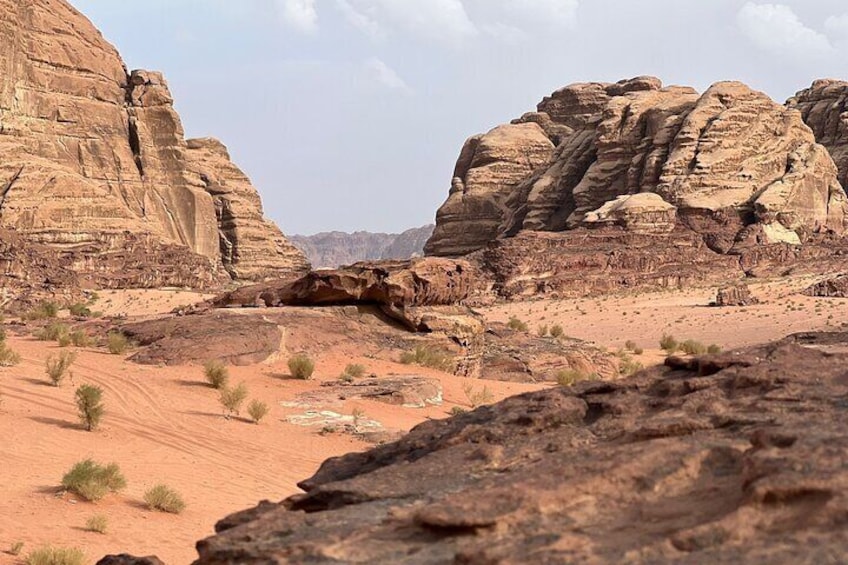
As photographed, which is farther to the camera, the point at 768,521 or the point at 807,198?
the point at 807,198

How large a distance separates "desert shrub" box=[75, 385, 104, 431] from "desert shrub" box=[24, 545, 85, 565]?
453 cm

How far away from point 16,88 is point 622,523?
56980mm

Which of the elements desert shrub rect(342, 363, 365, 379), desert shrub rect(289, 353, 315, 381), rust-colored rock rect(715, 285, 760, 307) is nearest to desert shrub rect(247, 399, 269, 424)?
desert shrub rect(289, 353, 315, 381)

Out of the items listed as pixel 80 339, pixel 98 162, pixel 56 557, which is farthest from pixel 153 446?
pixel 98 162

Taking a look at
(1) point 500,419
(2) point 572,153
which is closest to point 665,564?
(1) point 500,419

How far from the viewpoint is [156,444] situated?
11.1 metres

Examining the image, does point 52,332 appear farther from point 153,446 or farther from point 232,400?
point 153,446

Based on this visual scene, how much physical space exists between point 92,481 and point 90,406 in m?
2.81

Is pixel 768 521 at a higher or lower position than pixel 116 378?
higher

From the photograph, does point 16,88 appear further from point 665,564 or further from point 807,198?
point 665,564

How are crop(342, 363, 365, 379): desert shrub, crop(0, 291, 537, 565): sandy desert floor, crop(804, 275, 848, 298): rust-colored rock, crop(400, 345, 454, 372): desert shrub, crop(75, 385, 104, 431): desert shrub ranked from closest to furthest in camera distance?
1. crop(0, 291, 537, 565): sandy desert floor
2. crop(75, 385, 104, 431): desert shrub
3. crop(342, 363, 365, 379): desert shrub
4. crop(400, 345, 454, 372): desert shrub
5. crop(804, 275, 848, 298): rust-colored rock

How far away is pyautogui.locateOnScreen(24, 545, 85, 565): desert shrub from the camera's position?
6707 millimetres

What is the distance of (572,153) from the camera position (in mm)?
67062

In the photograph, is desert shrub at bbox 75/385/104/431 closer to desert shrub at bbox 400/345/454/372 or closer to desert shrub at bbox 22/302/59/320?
desert shrub at bbox 400/345/454/372
